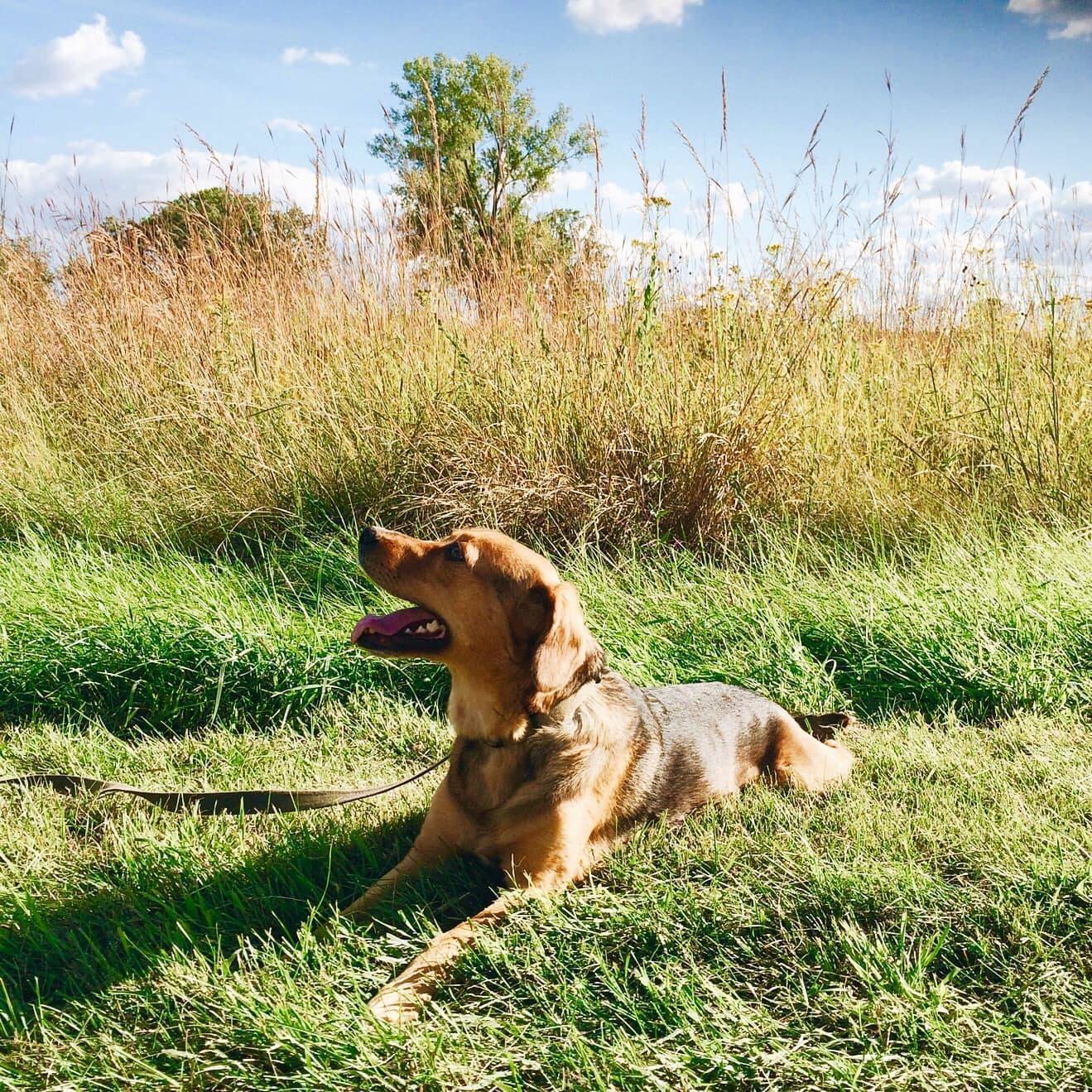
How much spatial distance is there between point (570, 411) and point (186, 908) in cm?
361

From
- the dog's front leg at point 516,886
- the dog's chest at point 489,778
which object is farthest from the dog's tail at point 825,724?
the dog's chest at point 489,778

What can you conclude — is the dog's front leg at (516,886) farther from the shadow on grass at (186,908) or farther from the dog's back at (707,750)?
the dog's back at (707,750)

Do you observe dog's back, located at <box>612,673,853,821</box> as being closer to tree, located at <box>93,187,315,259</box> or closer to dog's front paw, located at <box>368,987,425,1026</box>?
dog's front paw, located at <box>368,987,425,1026</box>

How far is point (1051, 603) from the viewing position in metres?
4.23

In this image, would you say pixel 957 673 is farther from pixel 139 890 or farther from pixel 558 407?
pixel 139 890

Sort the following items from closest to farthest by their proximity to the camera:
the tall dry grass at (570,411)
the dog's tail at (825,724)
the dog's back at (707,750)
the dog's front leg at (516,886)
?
1. the dog's front leg at (516,886)
2. the dog's back at (707,750)
3. the dog's tail at (825,724)
4. the tall dry grass at (570,411)

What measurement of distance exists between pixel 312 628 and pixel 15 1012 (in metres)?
2.11

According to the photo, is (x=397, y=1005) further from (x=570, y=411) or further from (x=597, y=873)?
(x=570, y=411)

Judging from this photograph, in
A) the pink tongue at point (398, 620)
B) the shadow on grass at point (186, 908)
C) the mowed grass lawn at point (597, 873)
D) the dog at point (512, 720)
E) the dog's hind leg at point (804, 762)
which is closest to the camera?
the mowed grass lawn at point (597, 873)

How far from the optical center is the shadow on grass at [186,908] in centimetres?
215

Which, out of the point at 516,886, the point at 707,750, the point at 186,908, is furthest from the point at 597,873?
the point at 186,908

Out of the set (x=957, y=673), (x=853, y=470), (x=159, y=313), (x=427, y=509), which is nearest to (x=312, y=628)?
(x=427, y=509)

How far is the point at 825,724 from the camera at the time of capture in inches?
137

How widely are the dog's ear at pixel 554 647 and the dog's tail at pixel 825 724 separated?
→ 4.14 ft
